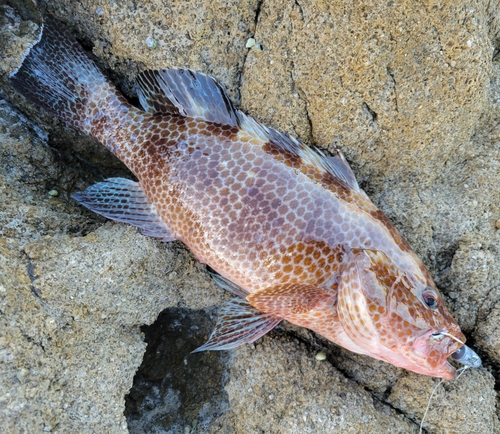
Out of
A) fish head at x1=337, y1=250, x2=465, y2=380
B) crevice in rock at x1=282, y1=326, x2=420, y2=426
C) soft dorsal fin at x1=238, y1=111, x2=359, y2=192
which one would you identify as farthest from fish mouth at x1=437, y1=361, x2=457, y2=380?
soft dorsal fin at x1=238, y1=111, x2=359, y2=192

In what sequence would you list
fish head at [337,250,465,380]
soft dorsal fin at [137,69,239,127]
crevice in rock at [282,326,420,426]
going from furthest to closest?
crevice in rock at [282,326,420,426], soft dorsal fin at [137,69,239,127], fish head at [337,250,465,380]

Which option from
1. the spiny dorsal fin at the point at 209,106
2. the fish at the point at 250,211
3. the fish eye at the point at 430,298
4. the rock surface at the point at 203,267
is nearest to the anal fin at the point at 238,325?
the fish at the point at 250,211

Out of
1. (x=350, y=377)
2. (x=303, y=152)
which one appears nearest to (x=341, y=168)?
(x=303, y=152)

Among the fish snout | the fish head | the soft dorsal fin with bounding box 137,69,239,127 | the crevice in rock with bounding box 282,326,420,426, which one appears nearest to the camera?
the fish head

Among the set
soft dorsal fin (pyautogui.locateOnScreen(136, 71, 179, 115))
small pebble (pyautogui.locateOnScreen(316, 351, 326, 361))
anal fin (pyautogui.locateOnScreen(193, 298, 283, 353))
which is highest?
soft dorsal fin (pyautogui.locateOnScreen(136, 71, 179, 115))

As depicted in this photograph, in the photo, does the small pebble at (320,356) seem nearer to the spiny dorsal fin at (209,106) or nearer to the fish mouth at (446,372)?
the fish mouth at (446,372)

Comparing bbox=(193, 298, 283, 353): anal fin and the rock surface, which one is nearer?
the rock surface

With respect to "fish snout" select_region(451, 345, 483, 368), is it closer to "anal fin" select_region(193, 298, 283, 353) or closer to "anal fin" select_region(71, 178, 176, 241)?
"anal fin" select_region(193, 298, 283, 353)
